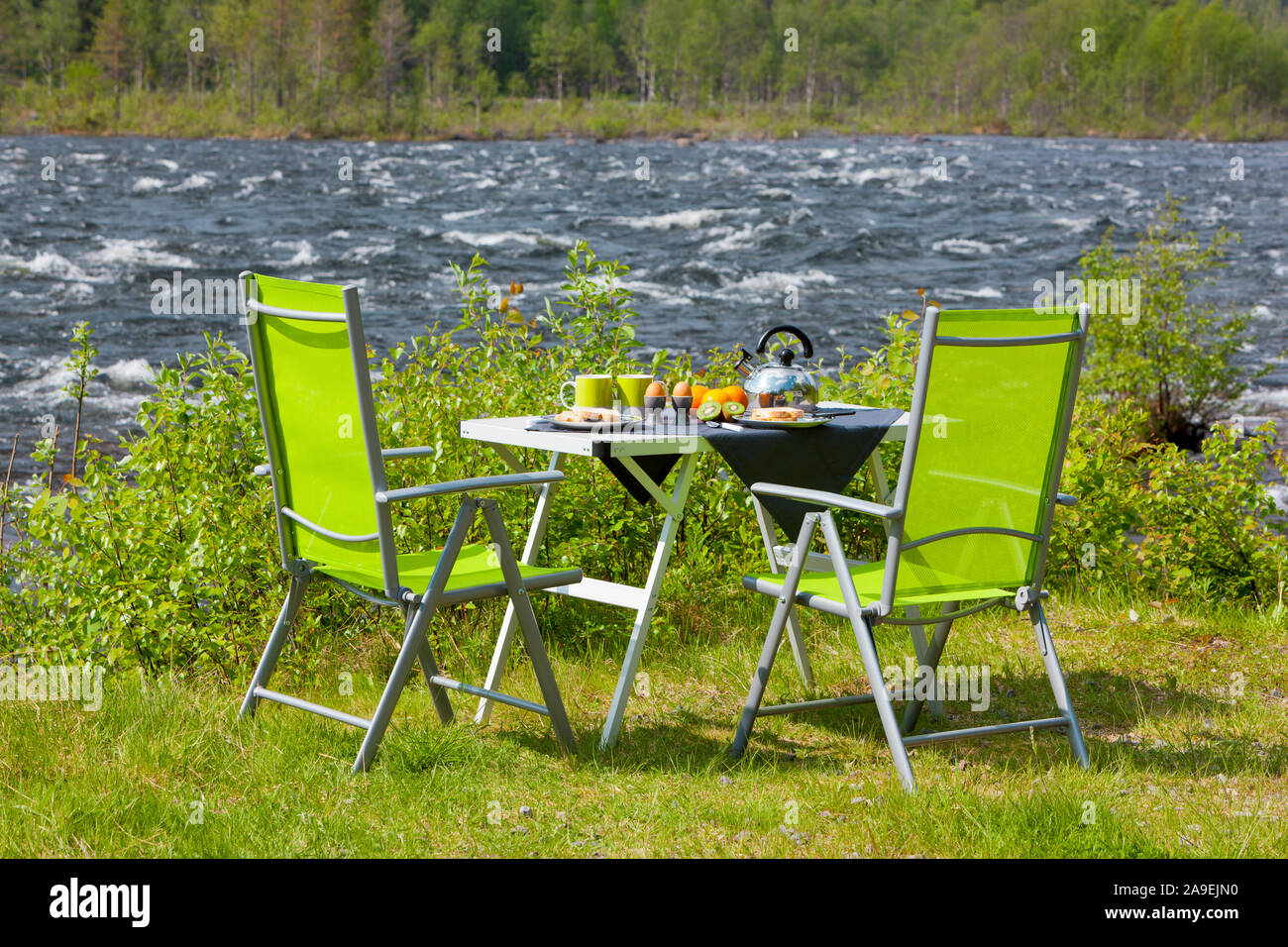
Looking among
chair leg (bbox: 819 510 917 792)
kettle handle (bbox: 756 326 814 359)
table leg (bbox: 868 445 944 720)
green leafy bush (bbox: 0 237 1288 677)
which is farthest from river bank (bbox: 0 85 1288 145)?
chair leg (bbox: 819 510 917 792)

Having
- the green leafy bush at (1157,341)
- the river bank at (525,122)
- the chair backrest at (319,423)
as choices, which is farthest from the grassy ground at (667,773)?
the river bank at (525,122)

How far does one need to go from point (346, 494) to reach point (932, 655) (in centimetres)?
163

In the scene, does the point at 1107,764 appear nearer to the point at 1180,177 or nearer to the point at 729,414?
the point at 729,414

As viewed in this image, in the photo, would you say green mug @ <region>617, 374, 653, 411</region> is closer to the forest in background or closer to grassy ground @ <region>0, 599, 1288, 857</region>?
grassy ground @ <region>0, 599, 1288, 857</region>

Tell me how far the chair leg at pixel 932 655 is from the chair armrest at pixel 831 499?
1.66 ft

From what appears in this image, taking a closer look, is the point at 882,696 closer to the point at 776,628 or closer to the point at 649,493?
the point at 776,628

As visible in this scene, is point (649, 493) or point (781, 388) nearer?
point (649, 493)

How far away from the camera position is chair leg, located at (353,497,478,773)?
321 centimetres

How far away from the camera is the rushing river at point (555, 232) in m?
16.4

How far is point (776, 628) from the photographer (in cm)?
339

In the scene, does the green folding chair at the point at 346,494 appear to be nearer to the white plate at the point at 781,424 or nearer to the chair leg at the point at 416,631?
the chair leg at the point at 416,631

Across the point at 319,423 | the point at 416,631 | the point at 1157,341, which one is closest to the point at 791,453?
the point at 416,631

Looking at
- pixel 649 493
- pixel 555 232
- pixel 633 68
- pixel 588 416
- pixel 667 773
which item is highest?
pixel 633 68
